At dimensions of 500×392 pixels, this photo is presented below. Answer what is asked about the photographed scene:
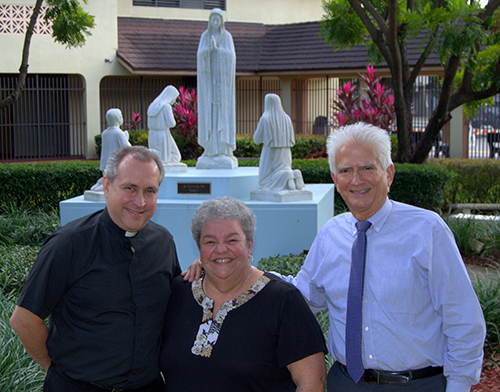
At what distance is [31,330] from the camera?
2455 mm

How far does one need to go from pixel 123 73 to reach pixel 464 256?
14.8 meters

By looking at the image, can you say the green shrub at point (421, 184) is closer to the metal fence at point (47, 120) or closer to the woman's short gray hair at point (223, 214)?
the woman's short gray hair at point (223, 214)

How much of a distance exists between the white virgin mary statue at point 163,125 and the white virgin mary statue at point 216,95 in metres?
0.54

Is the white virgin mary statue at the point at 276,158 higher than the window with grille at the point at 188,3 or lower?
lower

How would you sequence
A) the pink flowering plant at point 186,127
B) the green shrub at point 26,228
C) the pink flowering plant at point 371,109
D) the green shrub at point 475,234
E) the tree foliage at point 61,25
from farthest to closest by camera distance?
the pink flowering plant at point 186,127 < the pink flowering plant at point 371,109 < the tree foliage at point 61,25 < the green shrub at point 26,228 < the green shrub at point 475,234

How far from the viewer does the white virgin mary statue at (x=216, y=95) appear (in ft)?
29.4

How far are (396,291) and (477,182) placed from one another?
10398 mm

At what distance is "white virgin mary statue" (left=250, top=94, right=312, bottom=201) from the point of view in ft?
24.1

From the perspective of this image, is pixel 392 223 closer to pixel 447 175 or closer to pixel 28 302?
pixel 28 302

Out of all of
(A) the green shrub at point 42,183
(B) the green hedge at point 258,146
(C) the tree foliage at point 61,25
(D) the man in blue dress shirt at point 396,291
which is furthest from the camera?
(B) the green hedge at point 258,146

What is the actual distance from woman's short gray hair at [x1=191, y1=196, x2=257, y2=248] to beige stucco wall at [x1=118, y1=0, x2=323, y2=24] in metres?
21.0

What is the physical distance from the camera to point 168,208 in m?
7.55

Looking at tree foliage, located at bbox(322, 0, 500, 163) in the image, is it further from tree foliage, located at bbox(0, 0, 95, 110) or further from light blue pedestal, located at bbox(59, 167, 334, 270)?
tree foliage, located at bbox(0, 0, 95, 110)

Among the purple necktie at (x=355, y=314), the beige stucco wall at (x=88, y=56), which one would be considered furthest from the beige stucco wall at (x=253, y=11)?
the purple necktie at (x=355, y=314)
